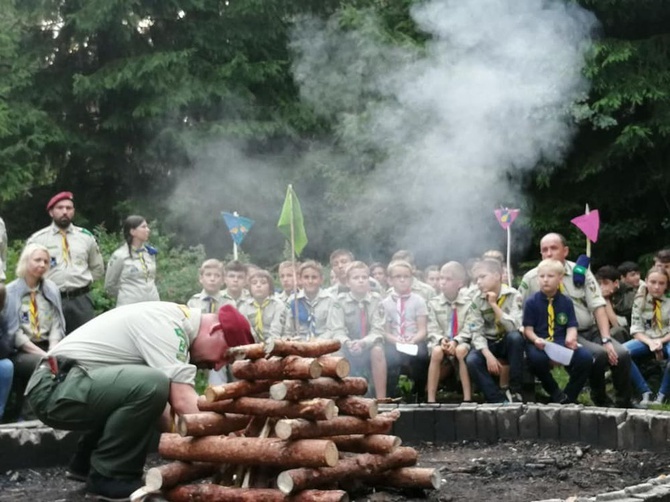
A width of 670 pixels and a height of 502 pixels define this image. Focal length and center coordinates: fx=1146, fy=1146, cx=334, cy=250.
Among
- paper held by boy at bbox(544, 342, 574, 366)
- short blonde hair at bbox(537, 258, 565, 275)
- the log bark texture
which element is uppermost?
short blonde hair at bbox(537, 258, 565, 275)

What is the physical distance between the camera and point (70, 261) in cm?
1079

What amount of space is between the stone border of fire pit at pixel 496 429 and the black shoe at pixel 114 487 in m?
1.43

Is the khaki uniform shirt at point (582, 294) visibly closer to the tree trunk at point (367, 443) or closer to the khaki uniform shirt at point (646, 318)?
the khaki uniform shirt at point (646, 318)

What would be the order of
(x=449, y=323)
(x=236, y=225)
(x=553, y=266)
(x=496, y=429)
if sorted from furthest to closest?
(x=236, y=225)
(x=449, y=323)
(x=553, y=266)
(x=496, y=429)

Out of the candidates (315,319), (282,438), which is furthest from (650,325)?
(282,438)

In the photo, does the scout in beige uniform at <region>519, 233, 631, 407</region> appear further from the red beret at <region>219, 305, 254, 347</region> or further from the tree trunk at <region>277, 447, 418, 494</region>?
the red beret at <region>219, 305, 254, 347</region>

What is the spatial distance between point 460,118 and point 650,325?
5968mm

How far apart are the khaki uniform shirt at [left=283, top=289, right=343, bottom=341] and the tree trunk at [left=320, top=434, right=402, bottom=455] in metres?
4.05

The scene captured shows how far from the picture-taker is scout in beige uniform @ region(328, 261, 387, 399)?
10359mm

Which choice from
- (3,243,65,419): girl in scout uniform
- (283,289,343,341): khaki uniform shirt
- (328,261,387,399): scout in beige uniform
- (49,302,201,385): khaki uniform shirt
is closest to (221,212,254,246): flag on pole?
(283,289,343,341): khaki uniform shirt

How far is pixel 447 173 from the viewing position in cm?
1590

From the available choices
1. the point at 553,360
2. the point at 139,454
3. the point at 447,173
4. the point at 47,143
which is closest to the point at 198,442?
the point at 139,454

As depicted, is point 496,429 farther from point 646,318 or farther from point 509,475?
point 646,318

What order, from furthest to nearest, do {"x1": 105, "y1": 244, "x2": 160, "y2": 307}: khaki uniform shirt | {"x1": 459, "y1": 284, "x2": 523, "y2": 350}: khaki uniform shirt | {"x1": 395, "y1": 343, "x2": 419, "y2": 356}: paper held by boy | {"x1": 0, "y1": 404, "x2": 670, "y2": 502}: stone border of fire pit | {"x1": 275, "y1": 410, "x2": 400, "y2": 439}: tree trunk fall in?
1. {"x1": 105, "y1": 244, "x2": 160, "y2": 307}: khaki uniform shirt
2. {"x1": 395, "y1": 343, "x2": 419, "y2": 356}: paper held by boy
3. {"x1": 459, "y1": 284, "x2": 523, "y2": 350}: khaki uniform shirt
4. {"x1": 0, "y1": 404, "x2": 670, "y2": 502}: stone border of fire pit
5. {"x1": 275, "y1": 410, "x2": 400, "y2": 439}: tree trunk
